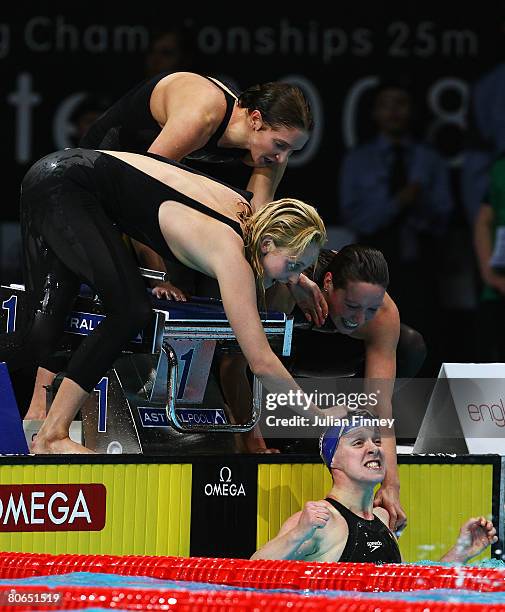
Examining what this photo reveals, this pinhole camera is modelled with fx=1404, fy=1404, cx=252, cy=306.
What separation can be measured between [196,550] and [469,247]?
3.18 m

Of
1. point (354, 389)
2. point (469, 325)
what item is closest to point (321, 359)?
point (354, 389)

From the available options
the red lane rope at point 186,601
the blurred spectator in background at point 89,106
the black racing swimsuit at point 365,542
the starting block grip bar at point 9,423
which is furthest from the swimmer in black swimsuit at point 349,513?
the blurred spectator in background at point 89,106

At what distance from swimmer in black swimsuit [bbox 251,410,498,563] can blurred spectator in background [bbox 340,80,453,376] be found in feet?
8.80

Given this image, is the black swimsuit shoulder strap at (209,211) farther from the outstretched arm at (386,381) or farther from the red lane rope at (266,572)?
the red lane rope at (266,572)

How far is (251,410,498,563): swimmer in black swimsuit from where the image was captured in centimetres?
380

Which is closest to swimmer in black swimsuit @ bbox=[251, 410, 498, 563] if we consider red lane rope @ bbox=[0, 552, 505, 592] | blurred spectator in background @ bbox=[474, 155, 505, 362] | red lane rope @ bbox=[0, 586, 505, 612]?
red lane rope @ bbox=[0, 552, 505, 592]

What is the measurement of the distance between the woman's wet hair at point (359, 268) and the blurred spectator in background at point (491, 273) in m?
2.26

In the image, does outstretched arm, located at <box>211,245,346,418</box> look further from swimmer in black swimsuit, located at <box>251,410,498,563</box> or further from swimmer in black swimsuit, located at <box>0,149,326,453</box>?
swimmer in black swimsuit, located at <box>251,410,498,563</box>

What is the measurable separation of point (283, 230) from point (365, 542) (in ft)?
2.88

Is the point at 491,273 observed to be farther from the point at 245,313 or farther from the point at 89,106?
the point at 245,313

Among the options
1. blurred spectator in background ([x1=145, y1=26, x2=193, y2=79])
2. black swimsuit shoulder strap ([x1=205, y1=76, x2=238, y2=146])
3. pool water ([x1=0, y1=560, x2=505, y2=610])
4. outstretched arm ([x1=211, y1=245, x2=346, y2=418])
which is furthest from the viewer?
blurred spectator in background ([x1=145, y1=26, x2=193, y2=79])

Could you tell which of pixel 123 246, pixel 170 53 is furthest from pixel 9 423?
pixel 170 53

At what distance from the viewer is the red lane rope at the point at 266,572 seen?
11.8 feet

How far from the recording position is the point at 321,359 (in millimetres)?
4527
